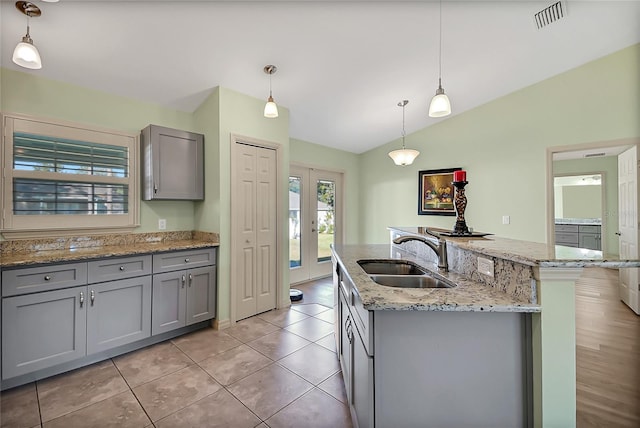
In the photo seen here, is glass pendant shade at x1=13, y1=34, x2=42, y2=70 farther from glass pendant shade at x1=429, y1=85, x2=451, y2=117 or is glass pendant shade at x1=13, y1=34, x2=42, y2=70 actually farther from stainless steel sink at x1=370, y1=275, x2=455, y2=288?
glass pendant shade at x1=429, y1=85, x2=451, y2=117

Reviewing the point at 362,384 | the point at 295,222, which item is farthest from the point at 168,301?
the point at 295,222

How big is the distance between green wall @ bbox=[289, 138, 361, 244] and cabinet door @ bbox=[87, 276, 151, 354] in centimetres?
281

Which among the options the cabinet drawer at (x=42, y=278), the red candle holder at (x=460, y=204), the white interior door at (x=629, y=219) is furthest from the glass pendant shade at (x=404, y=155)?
the cabinet drawer at (x=42, y=278)

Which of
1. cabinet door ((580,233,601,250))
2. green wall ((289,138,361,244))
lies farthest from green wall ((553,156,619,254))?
green wall ((289,138,361,244))

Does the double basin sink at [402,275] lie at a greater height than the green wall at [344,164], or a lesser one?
lesser

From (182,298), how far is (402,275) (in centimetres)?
218

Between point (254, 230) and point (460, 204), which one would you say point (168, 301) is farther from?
point (460, 204)

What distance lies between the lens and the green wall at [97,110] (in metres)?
2.24

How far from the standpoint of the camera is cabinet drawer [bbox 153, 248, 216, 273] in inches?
98.5

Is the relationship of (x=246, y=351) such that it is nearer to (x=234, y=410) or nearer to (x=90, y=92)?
(x=234, y=410)

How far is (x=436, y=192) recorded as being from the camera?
450 cm

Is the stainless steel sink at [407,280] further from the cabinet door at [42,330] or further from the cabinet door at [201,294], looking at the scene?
the cabinet door at [42,330]

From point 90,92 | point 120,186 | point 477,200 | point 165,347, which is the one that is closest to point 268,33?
point 90,92

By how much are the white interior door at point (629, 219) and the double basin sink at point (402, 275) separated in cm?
301
